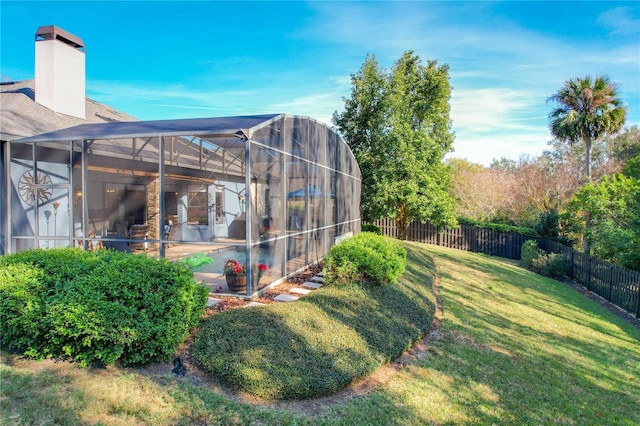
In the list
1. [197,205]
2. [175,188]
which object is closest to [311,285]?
[175,188]

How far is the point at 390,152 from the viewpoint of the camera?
55.4 feet

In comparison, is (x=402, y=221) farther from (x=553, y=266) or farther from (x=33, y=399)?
(x=33, y=399)

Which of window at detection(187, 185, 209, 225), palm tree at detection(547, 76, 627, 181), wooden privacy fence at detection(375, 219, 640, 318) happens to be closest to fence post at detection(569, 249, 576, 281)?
wooden privacy fence at detection(375, 219, 640, 318)

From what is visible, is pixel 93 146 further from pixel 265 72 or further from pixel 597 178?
pixel 597 178

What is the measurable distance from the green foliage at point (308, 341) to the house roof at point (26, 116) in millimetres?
6758

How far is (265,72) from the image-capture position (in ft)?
52.0

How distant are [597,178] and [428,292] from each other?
24.4m

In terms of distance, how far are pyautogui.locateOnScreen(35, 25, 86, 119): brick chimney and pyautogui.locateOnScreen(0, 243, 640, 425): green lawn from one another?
9575mm

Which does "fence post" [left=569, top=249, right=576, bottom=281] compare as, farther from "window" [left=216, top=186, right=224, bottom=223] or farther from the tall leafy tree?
"window" [left=216, top=186, right=224, bottom=223]

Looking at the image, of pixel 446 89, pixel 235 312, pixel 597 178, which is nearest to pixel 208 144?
pixel 235 312

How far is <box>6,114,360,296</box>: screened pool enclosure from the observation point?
641 centimetres

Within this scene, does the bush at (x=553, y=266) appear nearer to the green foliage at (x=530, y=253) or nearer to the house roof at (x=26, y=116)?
the green foliage at (x=530, y=253)

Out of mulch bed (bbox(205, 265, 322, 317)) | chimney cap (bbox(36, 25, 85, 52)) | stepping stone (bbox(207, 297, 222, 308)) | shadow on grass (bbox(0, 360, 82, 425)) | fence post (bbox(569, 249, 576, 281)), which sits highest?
chimney cap (bbox(36, 25, 85, 52))

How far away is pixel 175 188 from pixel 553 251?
14174mm
